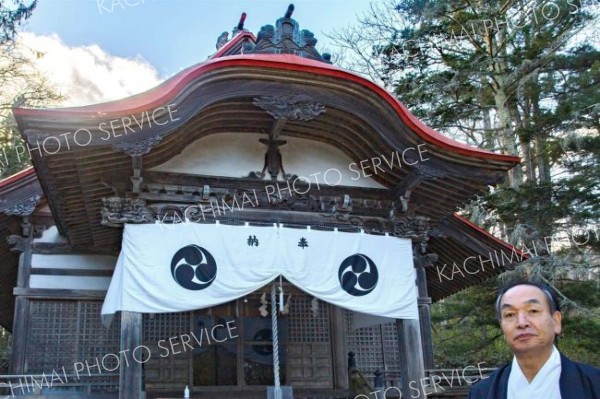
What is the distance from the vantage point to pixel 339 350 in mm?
10562

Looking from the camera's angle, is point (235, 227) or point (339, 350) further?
point (339, 350)

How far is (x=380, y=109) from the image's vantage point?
25.7 ft

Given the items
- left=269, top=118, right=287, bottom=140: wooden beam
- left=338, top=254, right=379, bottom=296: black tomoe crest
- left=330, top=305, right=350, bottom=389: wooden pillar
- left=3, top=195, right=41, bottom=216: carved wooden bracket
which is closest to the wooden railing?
left=3, top=195, right=41, bottom=216: carved wooden bracket

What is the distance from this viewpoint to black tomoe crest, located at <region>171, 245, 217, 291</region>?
24.5ft

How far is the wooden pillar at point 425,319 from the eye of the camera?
34.6ft

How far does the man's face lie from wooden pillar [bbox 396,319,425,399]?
5.99 meters

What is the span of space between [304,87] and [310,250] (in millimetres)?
2279

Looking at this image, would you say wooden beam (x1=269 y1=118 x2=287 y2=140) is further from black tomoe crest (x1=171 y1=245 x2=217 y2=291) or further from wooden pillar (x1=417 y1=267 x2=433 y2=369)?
wooden pillar (x1=417 y1=267 x2=433 y2=369)

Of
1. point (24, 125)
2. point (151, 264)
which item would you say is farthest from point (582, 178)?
point (24, 125)

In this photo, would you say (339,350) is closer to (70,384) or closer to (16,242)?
(70,384)

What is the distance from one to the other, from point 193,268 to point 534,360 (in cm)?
569

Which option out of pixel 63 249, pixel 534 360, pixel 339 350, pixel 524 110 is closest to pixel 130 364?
pixel 63 249

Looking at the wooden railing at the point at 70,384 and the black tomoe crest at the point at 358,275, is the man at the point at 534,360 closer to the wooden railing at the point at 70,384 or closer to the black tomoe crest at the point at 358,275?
the black tomoe crest at the point at 358,275

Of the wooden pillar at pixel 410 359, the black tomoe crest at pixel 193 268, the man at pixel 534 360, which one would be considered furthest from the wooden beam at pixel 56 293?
the man at pixel 534 360
